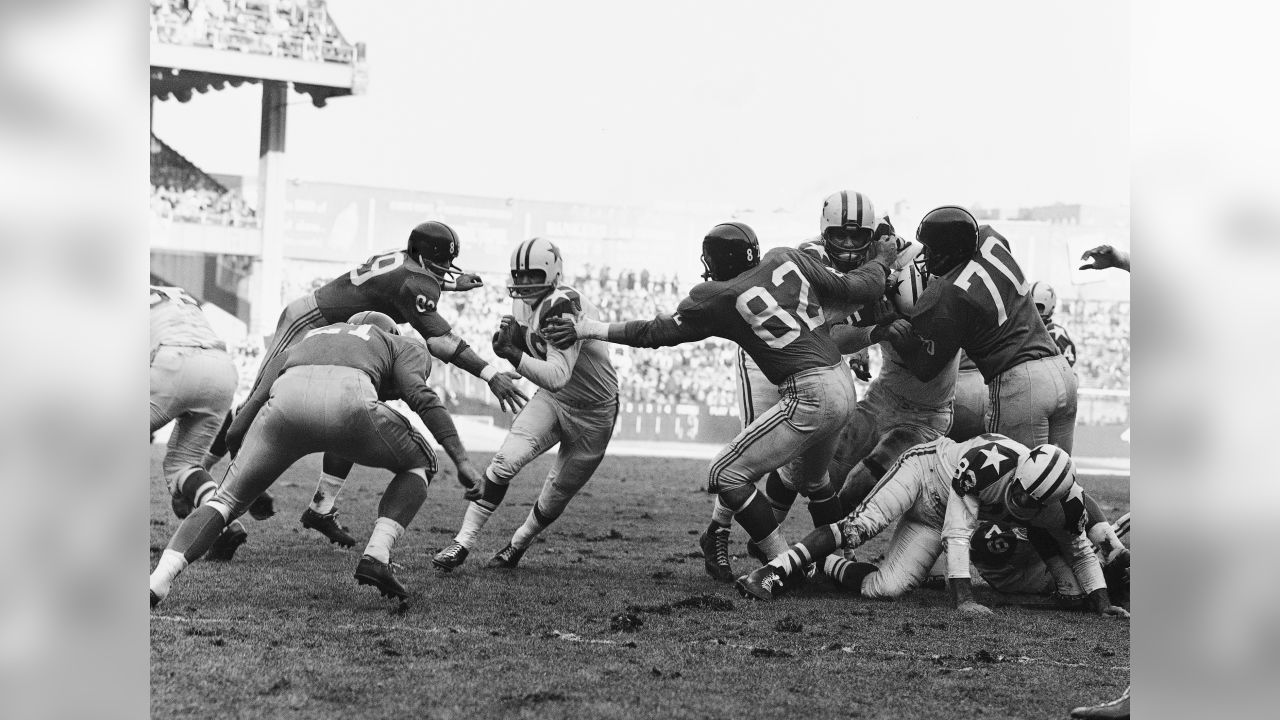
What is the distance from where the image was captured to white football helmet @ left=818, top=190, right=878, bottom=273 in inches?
268

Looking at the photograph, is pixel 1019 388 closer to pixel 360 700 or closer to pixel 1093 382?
pixel 360 700

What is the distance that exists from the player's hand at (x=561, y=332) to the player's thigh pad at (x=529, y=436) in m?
0.54

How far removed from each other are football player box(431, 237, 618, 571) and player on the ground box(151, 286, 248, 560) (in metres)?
1.44

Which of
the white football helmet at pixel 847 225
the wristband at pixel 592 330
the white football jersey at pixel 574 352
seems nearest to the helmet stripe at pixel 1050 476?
the white football helmet at pixel 847 225

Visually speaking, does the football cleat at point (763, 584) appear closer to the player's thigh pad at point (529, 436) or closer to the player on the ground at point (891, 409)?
the player on the ground at point (891, 409)

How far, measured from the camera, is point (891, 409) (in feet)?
23.6

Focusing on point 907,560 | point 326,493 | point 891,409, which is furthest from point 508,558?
point 891,409

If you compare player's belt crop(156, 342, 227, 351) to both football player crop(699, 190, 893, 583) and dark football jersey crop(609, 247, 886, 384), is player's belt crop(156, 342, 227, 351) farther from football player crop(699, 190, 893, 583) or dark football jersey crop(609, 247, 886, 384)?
football player crop(699, 190, 893, 583)

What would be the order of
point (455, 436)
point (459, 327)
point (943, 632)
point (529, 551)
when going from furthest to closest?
point (459, 327)
point (529, 551)
point (455, 436)
point (943, 632)

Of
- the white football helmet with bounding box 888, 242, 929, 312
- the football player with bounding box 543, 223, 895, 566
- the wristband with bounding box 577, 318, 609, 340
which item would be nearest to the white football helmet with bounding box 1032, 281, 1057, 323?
the white football helmet with bounding box 888, 242, 929, 312

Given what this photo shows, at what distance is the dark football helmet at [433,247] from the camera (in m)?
6.53
